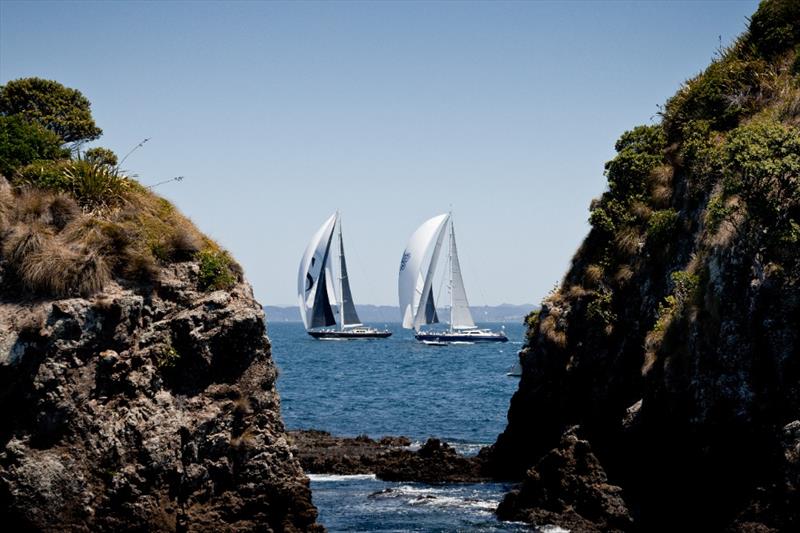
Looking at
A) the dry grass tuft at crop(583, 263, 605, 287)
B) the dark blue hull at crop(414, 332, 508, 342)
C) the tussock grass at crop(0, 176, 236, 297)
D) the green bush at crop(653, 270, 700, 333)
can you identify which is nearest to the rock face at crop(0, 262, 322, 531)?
the tussock grass at crop(0, 176, 236, 297)

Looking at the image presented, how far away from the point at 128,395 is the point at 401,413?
1275 inches

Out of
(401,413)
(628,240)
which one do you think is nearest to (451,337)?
(401,413)

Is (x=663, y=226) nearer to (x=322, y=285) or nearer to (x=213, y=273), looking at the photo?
(x=213, y=273)

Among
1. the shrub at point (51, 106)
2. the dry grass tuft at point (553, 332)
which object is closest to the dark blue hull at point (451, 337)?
the dry grass tuft at point (553, 332)

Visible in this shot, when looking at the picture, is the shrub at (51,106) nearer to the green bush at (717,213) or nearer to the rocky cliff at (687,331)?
the rocky cliff at (687,331)

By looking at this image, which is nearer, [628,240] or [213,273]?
[213,273]

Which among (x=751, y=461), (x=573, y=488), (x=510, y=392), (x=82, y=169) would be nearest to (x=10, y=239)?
(x=82, y=169)

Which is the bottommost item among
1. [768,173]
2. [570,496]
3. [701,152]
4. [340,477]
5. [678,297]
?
[340,477]

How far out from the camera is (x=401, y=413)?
49.6 meters

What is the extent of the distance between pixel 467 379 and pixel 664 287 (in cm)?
4941

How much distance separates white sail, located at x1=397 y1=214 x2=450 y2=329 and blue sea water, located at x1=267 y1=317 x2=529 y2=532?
1099cm

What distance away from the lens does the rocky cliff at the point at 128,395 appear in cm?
1723

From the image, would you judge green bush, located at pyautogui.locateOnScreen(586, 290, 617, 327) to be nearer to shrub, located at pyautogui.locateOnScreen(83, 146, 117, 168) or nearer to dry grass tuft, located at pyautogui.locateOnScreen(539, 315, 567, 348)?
dry grass tuft, located at pyautogui.locateOnScreen(539, 315, 567, 348)

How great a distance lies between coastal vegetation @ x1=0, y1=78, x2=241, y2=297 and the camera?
18.5 meters
